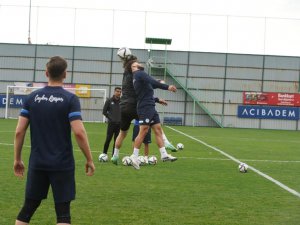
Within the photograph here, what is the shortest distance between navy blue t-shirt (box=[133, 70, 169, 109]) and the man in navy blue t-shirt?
18.8 ft

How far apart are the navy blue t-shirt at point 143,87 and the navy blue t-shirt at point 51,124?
5.77m

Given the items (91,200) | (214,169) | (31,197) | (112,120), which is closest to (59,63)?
(31,197)

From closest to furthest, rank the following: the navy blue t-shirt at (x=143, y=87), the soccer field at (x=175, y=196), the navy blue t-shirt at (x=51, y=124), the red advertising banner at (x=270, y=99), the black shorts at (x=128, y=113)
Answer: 1. the navy blue t-shirt at (x=51, y=124)
2. the soccer field at (x=175, y=196)
3. the navy blue t-shirt at (x=143, y=87)
4. the black shorts at (x=128, y=113)
5. the red advertising banner at (x=270, y=99)

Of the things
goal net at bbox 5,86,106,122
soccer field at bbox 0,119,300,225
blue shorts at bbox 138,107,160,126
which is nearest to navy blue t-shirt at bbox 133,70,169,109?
blue shorts at bbox 138,107,160,126

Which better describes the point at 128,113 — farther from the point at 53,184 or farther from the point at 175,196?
the point at 53,184

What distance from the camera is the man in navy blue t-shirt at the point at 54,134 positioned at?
4426mm

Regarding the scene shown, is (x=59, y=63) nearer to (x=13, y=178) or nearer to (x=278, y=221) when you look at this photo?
(x=278, y=221)

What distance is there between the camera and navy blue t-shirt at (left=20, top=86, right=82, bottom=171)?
14.5 feet

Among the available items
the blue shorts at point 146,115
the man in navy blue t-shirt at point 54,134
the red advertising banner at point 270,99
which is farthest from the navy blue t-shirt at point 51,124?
the red advertising banner at point 270,99

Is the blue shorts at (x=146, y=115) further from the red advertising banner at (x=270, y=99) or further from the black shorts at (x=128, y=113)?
the red advertising banner at (x=270, y=99)

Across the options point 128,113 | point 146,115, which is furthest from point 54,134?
point 128,113

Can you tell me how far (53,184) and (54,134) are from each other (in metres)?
0.42

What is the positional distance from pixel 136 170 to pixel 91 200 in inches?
128

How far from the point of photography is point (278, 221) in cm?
610
